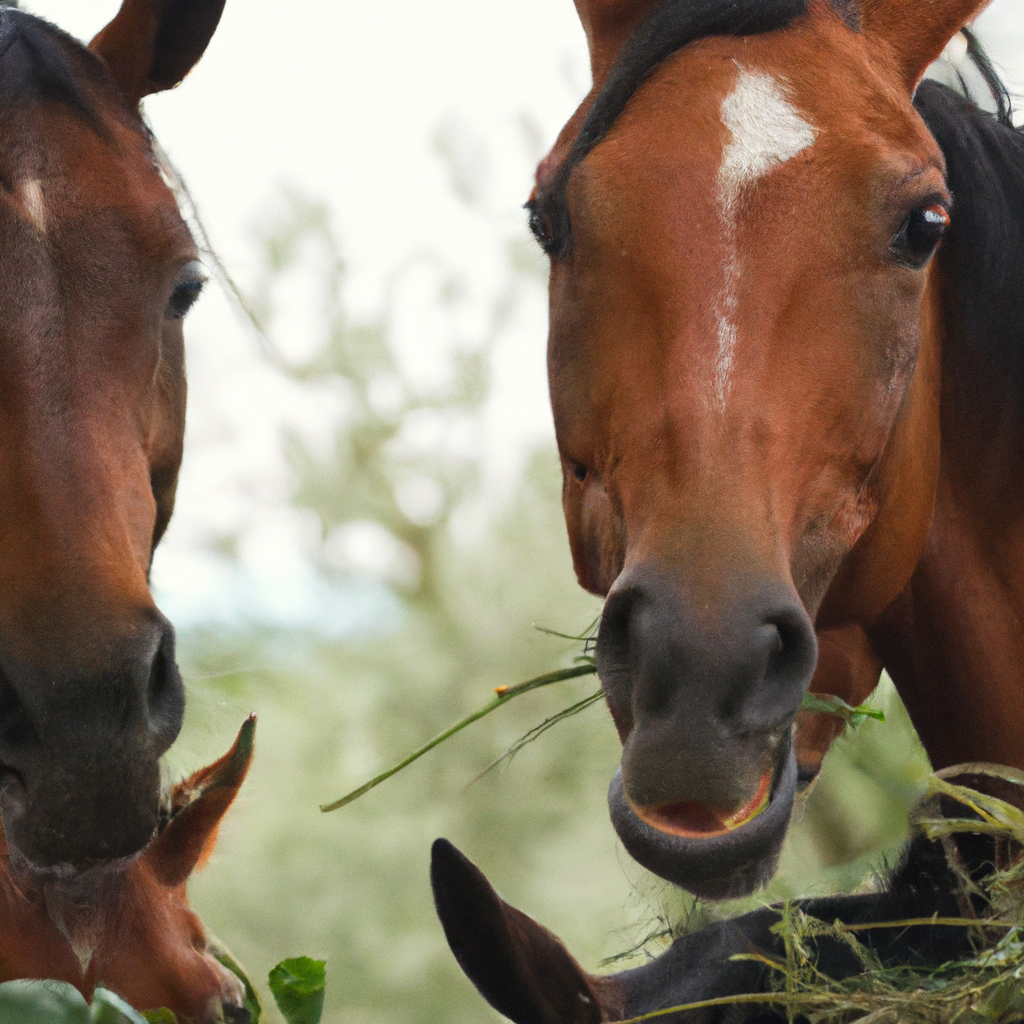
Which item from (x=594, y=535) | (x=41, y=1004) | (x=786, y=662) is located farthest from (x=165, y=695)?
(x=786, y=662)

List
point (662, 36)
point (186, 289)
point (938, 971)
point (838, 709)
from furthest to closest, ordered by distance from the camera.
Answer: point (186, 289)
point (838, 709)
point (662, 36)
point (938, 971)

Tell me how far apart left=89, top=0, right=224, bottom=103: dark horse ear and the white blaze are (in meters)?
1.25

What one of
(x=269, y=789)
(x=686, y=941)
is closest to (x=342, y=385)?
(x=269, y=789)

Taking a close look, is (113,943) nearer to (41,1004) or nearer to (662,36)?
(41,1004)

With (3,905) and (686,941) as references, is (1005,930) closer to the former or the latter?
(686,941)

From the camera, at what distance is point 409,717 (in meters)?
8.75

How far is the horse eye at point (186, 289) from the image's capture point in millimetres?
2307

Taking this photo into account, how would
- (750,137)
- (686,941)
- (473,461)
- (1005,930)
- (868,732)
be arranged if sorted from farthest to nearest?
(473,461)
(868,732)
(686,941)
(750,137)
(1005,930)

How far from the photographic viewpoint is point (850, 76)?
74.2 inches

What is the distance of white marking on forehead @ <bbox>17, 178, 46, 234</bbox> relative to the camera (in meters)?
1.99

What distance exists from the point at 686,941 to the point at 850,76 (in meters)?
1.40

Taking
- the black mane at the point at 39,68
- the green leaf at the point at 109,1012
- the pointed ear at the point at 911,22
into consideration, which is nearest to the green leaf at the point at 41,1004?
the green leaf at the point at 109,1012

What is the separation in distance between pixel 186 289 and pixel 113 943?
47.7 inches

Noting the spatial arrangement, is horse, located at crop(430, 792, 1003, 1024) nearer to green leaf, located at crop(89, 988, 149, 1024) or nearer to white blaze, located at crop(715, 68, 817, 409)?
green leaf, located at crop(89, 988, 149, 1024)
